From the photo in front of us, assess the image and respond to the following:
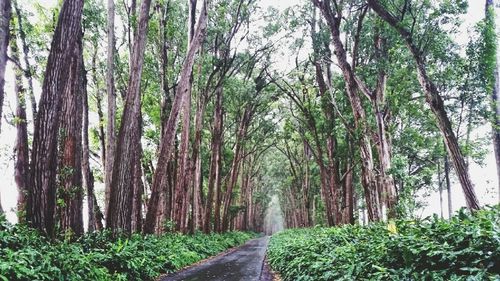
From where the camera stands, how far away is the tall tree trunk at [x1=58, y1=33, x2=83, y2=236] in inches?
348

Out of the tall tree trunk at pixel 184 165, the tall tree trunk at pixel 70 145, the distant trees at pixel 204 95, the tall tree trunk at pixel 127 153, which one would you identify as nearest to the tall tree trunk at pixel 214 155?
the distant trees at pixel 204 95

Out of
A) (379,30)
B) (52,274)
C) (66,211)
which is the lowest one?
(52,274)

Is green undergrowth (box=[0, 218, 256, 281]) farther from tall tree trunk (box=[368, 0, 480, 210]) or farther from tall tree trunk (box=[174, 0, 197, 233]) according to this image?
tall tree trunk (box=[368, 0, 480, 210])

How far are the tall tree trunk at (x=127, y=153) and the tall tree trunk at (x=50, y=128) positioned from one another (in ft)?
8.78

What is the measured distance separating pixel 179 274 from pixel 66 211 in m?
4.07

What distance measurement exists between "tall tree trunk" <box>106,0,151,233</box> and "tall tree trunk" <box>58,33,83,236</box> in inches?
39.7

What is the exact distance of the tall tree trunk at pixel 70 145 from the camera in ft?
29.0

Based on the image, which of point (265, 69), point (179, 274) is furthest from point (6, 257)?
point (265, 69)

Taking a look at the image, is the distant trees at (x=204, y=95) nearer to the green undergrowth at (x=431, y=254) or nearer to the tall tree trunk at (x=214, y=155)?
the tall tree trunk at (x=214, y=155)

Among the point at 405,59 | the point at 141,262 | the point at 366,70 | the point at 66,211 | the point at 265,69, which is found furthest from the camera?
the point at 265,69

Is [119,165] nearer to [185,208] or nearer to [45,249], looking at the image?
[45,249]

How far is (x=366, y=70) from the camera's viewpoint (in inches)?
620

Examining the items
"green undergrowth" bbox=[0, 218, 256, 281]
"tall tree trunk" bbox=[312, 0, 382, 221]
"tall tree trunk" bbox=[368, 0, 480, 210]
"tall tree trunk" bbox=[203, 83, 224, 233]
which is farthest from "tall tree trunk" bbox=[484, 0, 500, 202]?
"tall tree trunk" bbox=[203, 83, 224, 233]

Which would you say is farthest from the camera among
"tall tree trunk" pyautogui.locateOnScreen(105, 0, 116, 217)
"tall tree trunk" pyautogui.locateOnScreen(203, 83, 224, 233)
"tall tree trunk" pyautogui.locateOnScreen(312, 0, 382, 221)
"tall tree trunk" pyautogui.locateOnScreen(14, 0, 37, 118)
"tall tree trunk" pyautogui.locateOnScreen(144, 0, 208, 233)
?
"tall tree trunk" pyautogui.locateOnScreen(203, 83, 224, 233)
